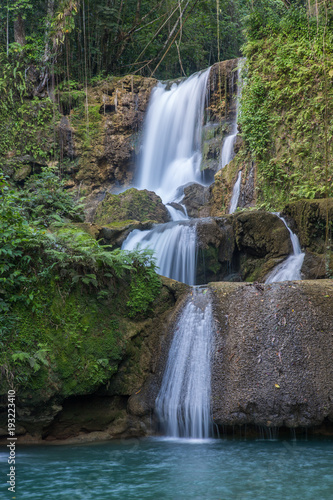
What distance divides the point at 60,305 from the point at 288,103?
Result: 333 inches

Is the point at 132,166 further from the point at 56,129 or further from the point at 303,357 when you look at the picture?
the point at 303,357

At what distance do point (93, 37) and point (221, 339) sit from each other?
18.1m

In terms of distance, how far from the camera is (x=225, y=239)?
33.4 feet

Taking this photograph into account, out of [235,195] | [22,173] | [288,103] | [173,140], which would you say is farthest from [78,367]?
[173,140]

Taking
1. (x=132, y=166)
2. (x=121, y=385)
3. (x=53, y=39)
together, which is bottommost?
(x=121, y=385)

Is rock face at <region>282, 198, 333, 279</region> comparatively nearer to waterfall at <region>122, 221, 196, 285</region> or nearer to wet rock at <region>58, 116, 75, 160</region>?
waterfall at <region>122, 221, 196, 285</region>

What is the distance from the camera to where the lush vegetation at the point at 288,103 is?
1082 centimetres

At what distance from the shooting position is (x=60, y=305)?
22.3ft

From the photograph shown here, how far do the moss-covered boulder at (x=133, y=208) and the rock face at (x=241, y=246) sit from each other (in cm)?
406

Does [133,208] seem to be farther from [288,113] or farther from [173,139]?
[288,113]

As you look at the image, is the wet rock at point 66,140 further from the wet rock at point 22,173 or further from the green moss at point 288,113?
the green moss at point 288,113

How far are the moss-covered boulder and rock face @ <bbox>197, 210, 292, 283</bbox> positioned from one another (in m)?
4.06

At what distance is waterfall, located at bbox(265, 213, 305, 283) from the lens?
28.3 feet

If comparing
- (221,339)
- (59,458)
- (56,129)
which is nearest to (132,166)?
(56,129)
